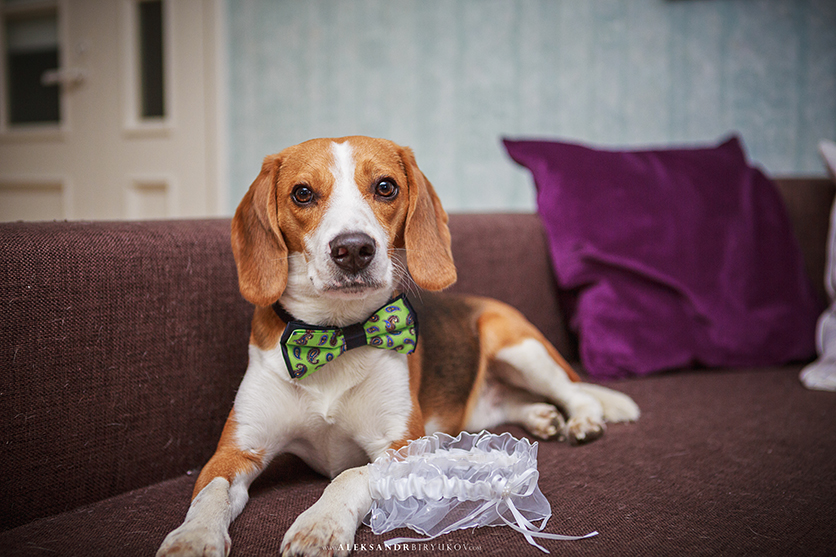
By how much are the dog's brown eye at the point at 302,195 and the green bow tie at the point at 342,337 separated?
0.24m

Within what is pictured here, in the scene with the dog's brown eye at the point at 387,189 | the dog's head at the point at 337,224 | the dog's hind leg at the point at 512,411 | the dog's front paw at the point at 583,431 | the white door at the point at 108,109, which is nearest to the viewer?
the dog's head at the point at 337,224

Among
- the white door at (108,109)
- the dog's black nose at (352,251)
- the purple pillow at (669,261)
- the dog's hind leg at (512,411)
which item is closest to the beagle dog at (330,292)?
the dog's black nose at (352,251)

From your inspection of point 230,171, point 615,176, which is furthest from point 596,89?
point 230,171

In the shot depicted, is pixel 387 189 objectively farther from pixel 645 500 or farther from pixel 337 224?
pixel 645 500

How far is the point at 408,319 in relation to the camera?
1.30 metres

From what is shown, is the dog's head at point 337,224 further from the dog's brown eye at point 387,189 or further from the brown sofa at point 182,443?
the brown sofa at point 182,443

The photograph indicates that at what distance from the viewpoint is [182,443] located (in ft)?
4.69

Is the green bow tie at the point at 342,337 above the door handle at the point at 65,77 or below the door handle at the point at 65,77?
below

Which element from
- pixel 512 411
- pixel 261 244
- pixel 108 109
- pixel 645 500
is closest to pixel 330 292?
pixel 261 244

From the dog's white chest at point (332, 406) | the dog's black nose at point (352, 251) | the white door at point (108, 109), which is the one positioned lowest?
the dog's white chest at point (332, 406)

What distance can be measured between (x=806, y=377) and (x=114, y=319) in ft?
6.60

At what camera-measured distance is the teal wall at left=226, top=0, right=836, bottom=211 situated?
2770 millimetres

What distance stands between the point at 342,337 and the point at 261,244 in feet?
0.84

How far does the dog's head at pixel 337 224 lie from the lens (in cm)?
114
